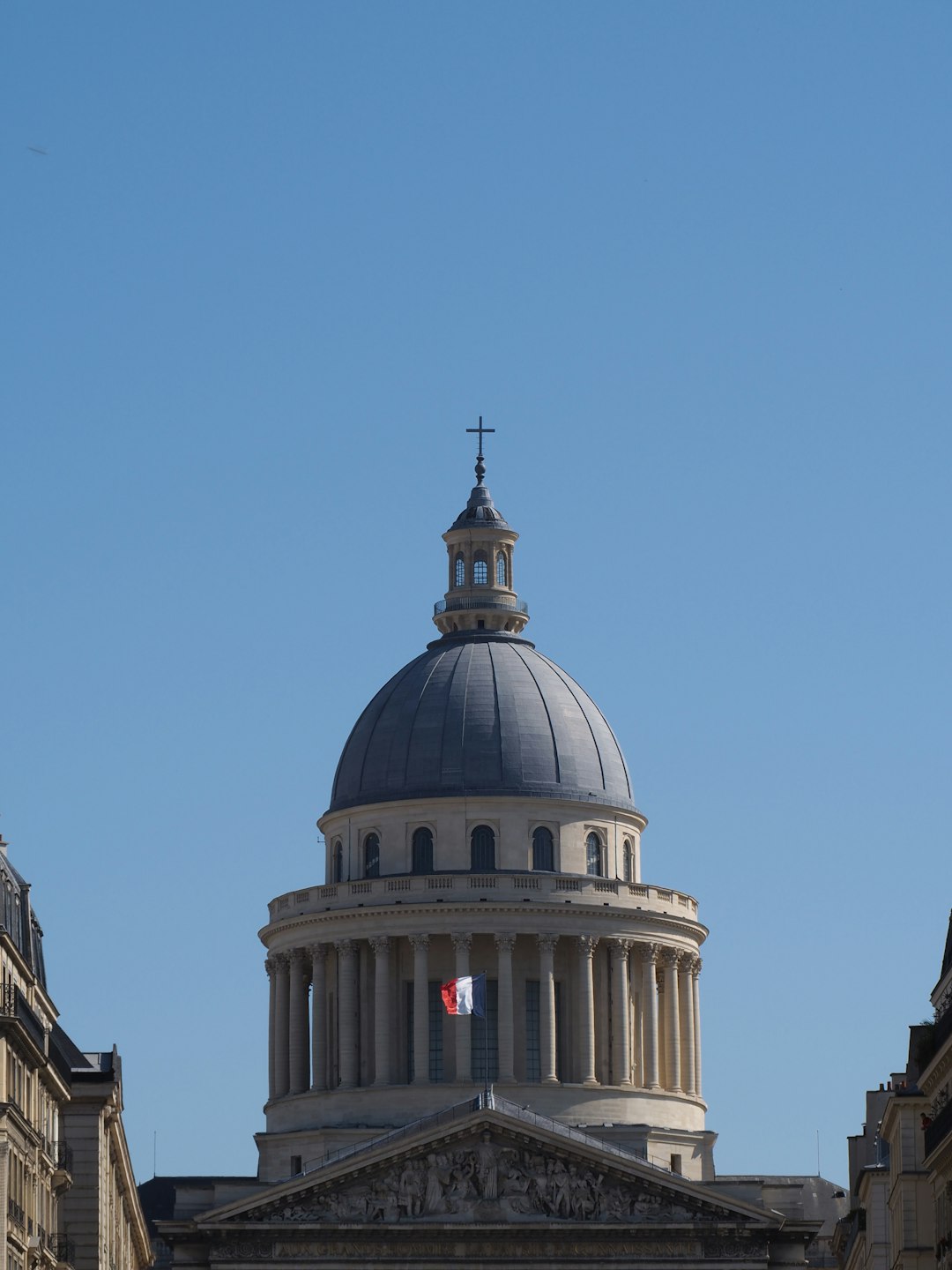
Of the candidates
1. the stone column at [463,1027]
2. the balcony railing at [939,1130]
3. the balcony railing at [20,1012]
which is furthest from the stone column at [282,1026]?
the balcony railing at [20,1012]

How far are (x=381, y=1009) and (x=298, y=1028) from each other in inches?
192

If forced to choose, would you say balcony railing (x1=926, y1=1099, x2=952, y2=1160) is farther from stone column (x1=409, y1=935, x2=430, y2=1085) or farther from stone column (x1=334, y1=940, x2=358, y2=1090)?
stone column (x1=334, y1=940, x2=358, y2=1090)

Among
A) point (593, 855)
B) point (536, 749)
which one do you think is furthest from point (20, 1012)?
point (593, 855)

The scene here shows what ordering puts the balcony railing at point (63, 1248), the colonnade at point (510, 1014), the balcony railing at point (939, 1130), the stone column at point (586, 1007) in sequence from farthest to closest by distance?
1. the colonnade at point (510, 1014)
2. the stone column at point (586, 1007)
3. the balcony railing at point (63, 1248)
4. the balcony railing at point (939, 1130)

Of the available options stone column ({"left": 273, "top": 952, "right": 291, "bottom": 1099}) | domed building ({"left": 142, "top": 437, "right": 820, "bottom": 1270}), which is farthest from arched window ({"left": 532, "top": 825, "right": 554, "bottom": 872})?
stone column ({"left": 273, "top": 952, "right": 291, "bottom": 1099})

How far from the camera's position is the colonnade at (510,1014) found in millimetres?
151875

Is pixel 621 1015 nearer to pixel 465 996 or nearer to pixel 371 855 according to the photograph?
pixel 465 996

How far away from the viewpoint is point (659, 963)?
156500 millimetres

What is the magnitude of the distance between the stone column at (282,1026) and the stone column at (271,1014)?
0.17 m

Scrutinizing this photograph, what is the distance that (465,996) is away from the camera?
487 feet

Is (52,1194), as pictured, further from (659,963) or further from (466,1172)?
(659,963)

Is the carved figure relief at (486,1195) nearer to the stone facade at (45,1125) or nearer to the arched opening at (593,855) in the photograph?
the arched opening at (593,855)

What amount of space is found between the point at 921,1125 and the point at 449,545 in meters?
66.2

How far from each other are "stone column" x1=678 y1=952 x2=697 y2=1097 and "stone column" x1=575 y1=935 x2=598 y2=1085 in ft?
15.3
